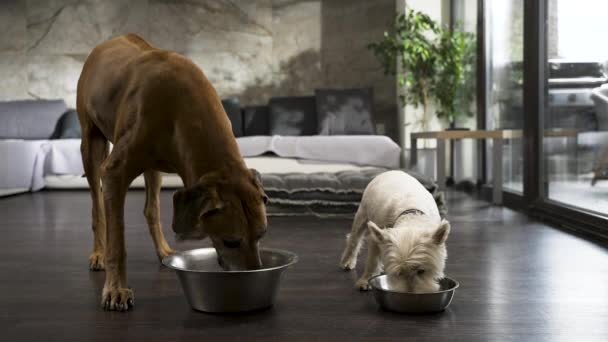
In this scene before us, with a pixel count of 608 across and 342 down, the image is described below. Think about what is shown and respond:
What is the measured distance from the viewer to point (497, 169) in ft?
15.3

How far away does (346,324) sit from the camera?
1.75 m

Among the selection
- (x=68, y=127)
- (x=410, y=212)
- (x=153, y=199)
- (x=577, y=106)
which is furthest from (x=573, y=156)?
(x=68, y=127)

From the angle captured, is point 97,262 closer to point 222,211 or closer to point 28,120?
point 222,211

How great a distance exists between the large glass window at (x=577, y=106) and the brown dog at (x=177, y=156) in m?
2.38

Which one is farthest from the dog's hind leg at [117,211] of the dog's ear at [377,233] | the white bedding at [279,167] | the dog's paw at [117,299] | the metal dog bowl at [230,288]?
the white bedding at [279,167]

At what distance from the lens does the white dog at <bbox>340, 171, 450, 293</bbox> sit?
1746 millimetres

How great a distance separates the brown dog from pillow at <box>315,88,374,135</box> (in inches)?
184

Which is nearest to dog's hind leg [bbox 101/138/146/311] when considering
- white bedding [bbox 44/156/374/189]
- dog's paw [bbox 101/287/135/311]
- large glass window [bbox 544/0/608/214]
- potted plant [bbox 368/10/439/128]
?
dog's paw [bbox 101/287/135/311]

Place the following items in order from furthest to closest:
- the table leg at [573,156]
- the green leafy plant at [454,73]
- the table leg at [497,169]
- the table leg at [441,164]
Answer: the green leafy plant at [454,73] → the table leg at [441,164] → the table leg at [497,169] → the table leg at [573,156]

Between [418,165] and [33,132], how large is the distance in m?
4.74

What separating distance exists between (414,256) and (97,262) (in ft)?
4.80

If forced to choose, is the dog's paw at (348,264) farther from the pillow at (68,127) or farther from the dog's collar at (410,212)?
the pillow at (68,127)

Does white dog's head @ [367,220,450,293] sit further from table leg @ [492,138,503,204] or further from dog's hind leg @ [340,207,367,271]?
table leg @ [492,138,503,204]

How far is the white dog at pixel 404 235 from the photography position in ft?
5.73
